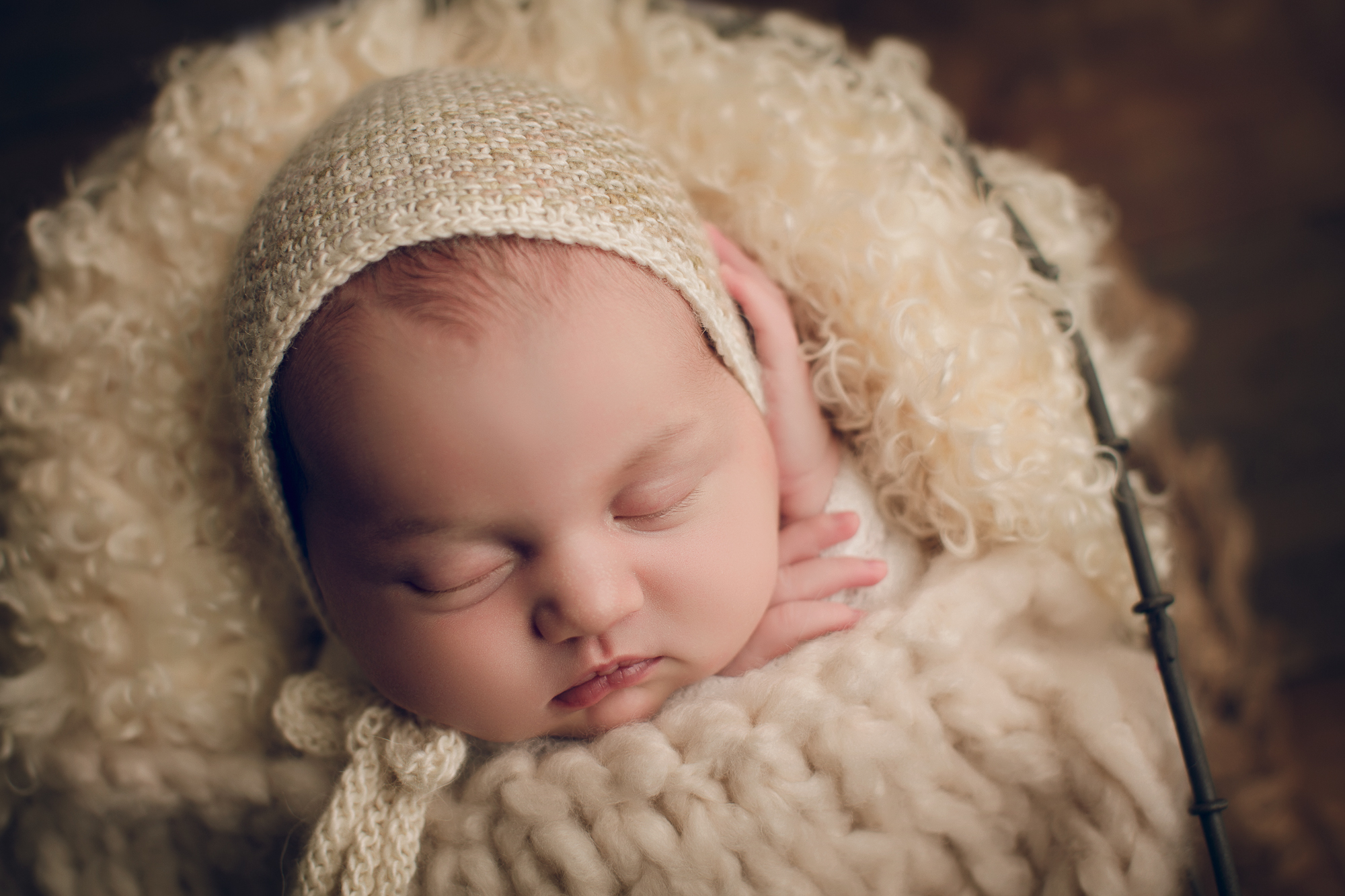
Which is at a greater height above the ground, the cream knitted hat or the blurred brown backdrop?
the blurred brown backdrop

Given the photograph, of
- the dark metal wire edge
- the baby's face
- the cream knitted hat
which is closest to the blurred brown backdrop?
A: the dark metal wire edge

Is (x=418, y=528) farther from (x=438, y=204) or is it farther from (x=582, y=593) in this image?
(x=438, y=204)

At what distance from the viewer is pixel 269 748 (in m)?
0.93

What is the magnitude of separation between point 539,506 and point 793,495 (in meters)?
0.35

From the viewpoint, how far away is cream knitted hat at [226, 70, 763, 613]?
70 cm

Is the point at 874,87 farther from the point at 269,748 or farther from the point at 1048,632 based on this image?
the point at 269,748

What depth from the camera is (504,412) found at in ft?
2.20

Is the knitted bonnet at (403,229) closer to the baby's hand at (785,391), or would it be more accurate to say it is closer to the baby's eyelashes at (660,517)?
the baby's hand at (785,391)

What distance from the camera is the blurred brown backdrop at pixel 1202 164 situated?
1333 millimetres

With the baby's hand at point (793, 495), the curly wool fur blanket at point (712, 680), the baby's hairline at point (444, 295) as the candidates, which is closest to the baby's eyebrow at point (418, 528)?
the baby's hairline at point (444, 295)

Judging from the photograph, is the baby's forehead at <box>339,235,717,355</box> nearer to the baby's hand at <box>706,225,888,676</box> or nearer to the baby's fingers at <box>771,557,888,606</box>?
the baby's hand at <box>706,225,888,676</box>

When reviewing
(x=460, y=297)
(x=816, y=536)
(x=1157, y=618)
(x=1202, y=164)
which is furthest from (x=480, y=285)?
(x=1202, y=164)

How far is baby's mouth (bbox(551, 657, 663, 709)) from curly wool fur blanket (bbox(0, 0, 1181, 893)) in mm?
39

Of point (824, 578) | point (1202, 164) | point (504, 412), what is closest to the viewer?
point (504, 412)
